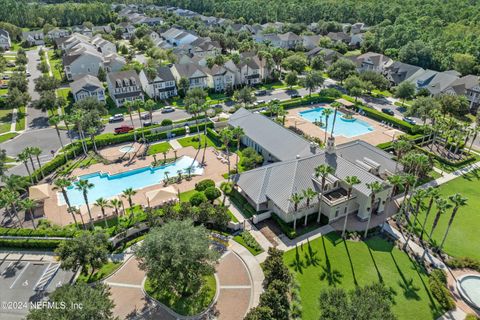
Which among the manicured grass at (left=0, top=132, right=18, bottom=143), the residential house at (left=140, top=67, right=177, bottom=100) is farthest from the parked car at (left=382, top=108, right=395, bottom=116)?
the manicured grass at (left=0, top=132, right=18, bottom=143)

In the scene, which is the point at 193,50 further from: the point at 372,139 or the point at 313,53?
the point at 372,139

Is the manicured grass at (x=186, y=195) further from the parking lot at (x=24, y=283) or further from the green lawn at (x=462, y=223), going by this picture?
the green lawn at (x=462, y=223)

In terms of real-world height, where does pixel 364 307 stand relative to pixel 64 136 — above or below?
above

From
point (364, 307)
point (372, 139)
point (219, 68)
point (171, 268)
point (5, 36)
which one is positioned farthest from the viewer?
point (5, 36)

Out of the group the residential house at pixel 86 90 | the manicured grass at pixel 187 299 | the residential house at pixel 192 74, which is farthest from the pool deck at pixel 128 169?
the residential house at pixel 192 74

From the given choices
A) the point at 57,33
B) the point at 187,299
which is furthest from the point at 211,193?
the point at 57,33

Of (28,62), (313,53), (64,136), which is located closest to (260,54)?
(313,53)
